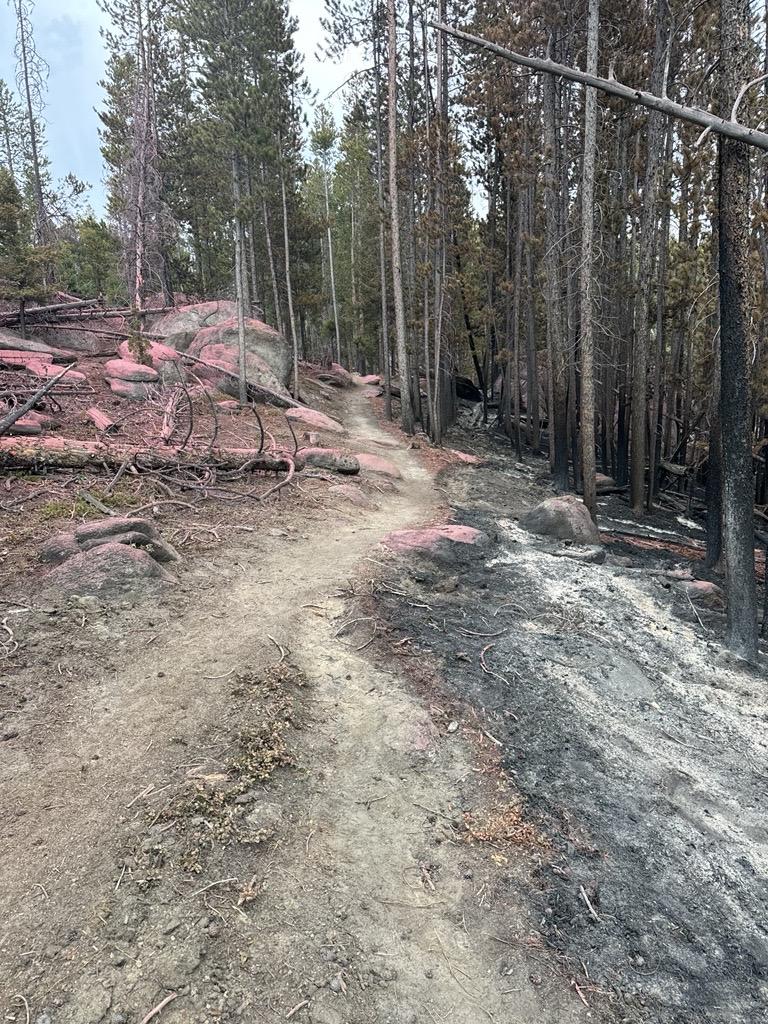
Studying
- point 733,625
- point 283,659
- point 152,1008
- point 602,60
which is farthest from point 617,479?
point 152,1008

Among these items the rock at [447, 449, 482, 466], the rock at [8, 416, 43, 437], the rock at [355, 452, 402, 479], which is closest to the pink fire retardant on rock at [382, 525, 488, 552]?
the rock at [355, 452, 402, 479]

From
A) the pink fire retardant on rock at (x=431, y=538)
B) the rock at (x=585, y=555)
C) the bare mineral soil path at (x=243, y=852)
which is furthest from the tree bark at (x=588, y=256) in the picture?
the bare mineral soil path at (x=243, y=852)

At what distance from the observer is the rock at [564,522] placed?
29.9 ft

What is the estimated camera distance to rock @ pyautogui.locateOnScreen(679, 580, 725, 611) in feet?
23.3

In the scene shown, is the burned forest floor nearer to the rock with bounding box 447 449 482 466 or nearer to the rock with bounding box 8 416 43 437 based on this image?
the rock with bounding box 8 416 43 437

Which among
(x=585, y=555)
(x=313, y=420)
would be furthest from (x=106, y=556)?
(x=313, y=420)

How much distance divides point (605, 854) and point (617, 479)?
1475 centimetres

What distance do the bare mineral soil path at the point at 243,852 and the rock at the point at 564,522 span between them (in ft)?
18.3

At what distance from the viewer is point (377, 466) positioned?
12.7 metres

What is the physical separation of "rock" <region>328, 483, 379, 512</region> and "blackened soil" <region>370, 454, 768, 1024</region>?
8.88 ft

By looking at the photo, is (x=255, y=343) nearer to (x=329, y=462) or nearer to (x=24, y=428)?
(x=329, y=462)

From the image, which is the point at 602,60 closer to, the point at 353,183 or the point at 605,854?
the point at 605,854

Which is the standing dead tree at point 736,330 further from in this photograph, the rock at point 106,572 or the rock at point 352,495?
the rock at point 106,572

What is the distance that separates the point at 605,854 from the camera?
3.12 metres
